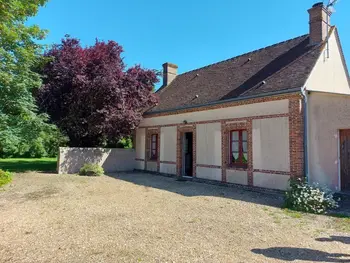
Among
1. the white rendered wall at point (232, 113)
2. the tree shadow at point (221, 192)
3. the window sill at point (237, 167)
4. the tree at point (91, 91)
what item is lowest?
the tree shadow at point (221, 192)

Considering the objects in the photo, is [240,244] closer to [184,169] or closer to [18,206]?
[18,206]

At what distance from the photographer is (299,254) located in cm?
412

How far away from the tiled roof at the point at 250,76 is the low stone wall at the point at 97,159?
338cm

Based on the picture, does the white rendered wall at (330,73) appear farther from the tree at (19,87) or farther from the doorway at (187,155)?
the tree at (19,87)

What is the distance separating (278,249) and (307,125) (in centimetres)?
529

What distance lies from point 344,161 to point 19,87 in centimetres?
1297

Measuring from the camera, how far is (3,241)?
14.9 ft

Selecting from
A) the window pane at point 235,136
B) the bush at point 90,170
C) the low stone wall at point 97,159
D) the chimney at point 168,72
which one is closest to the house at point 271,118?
the window pane at point 235,136

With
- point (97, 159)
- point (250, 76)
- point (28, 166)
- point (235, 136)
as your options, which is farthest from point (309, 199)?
point (28, 166)

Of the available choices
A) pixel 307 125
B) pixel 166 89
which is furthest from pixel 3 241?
pixel 166 89

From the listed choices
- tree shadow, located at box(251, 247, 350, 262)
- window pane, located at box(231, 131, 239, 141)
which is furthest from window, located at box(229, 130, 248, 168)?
tree shadow, located at box(251, 247, 350, 262)

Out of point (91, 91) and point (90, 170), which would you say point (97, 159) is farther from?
point (91, 91)

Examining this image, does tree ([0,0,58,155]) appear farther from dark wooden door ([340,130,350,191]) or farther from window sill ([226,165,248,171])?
dark wooden door ([340,130,350,191])

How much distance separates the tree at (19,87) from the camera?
11304mm
